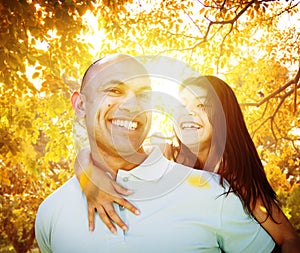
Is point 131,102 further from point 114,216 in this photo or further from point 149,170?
point 114,216

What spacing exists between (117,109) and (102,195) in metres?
0.40

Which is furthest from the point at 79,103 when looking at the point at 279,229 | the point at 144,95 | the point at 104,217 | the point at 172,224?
the point at 279,229

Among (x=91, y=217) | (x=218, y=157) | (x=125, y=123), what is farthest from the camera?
(x=218, y=157)

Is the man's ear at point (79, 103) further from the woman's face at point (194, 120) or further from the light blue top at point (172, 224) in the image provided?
Result: the woman's face at point (194, 120)

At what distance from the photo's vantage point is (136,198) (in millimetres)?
1580

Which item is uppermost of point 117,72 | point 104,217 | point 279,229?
point 117,72

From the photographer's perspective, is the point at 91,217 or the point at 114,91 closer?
the point at 91,217

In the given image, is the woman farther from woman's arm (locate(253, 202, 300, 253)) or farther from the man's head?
the man's head

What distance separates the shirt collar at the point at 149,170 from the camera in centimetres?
164

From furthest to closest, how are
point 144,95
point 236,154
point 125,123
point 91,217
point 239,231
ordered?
point 236,154 → point 144,95 → point 125,123 → point 91,217 → point 239,231

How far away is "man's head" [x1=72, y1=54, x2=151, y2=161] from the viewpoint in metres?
1.68

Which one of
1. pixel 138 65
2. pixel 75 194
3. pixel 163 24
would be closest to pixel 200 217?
pixel 75 194

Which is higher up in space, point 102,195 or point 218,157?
point 218,157

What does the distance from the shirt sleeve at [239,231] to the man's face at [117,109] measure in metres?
0.51
